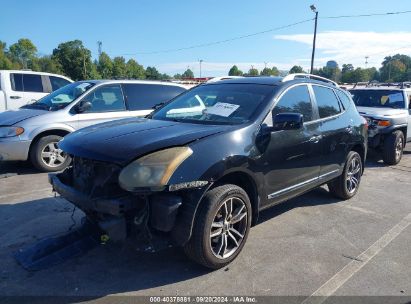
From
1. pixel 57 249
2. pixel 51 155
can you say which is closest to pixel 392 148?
pixel 51 155

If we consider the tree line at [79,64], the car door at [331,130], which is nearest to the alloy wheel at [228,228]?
the car door at [331,130]

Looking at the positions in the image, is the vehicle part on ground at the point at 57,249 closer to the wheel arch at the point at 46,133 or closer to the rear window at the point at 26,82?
the wheel arch at the point at 46,133

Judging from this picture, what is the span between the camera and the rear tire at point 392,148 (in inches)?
333

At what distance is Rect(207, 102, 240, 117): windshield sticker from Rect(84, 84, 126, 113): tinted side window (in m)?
3.83

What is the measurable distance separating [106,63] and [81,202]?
8837 cm

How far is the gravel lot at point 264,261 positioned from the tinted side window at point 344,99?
146cm

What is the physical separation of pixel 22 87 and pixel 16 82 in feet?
0.65

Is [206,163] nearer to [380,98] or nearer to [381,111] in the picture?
[381,111]

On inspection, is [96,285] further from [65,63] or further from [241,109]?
[65,63]

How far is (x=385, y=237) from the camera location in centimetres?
450

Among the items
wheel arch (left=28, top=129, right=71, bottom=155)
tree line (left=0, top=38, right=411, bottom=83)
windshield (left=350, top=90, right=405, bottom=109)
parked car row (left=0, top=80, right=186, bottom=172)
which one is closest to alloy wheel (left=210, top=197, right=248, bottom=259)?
parked car row (left=0, top=80, right=186, bottom=172)

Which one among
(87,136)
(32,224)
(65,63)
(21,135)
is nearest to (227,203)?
(87,136)

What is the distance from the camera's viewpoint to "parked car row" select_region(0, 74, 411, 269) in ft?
10.4

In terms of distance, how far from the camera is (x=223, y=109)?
4.27 metres
